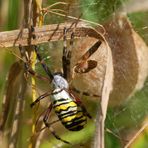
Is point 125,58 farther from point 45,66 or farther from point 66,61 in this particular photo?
point 45,66

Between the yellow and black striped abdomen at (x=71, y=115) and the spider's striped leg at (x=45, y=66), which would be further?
the spider's striped leg at (x=45, y=66)

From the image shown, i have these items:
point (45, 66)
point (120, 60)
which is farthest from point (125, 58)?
point (45, 66)

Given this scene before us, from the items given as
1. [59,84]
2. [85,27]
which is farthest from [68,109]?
[85,27]

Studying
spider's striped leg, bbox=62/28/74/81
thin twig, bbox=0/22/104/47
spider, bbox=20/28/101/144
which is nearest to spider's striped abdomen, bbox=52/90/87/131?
spider, bbox=20/28/101/144

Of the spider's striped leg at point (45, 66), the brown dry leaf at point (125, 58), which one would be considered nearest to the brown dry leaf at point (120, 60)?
the brown dry leaf at point (125, 58)

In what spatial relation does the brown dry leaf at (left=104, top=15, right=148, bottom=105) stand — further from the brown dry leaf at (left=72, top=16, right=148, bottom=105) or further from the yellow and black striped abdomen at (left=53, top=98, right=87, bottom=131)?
the yellow and black striped abdomen at (left=53, top=98, right=87, bottom=131)

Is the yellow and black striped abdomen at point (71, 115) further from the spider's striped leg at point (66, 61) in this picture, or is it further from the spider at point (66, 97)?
the spider's striped leg at point (66, 61)

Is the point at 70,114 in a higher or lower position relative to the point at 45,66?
lower

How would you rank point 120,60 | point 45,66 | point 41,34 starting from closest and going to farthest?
point 41,34 → point 120,60 → point 45,66

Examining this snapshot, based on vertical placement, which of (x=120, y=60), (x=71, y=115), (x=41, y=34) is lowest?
(x=71, y=115)

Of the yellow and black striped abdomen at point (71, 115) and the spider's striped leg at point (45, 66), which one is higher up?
the spider's striped leg at point (45, 66)
